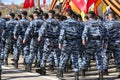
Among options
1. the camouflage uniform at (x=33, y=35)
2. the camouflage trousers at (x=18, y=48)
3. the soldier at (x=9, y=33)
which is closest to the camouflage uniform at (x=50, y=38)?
the camouflage uniform at (x=33, y=35)

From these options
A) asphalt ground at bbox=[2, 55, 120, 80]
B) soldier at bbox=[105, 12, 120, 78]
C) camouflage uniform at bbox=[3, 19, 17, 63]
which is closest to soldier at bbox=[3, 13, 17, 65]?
camouflage uniform at bbox=[3, 19, 17, 63]

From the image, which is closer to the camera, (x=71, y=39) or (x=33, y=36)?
(x=71, y=39)

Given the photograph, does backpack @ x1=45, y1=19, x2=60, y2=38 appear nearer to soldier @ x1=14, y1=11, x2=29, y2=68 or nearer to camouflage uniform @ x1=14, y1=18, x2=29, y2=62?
soldier @ x1=14, y1=11, x2=29, y2=68

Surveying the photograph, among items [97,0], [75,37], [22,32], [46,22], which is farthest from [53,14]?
[97,0]

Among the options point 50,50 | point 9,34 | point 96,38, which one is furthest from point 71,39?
point 9,34

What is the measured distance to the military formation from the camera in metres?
12.3

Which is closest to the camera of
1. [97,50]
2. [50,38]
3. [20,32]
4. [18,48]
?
[97,50]

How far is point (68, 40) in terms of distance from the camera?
12375 millimetres

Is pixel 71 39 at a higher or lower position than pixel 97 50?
higher

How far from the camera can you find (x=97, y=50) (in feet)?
41.5

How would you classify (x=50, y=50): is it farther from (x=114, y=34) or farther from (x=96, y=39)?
(x=114, y=34)

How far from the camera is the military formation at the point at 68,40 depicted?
486 inches

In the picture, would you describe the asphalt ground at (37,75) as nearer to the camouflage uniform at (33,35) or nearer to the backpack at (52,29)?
the camouflage uniform at (33,35)

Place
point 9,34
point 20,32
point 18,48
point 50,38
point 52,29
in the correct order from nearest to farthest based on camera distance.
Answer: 1. point 52,29
2. point 50,38
3. point 20,32
4. point 18,48
5. point 9,34
